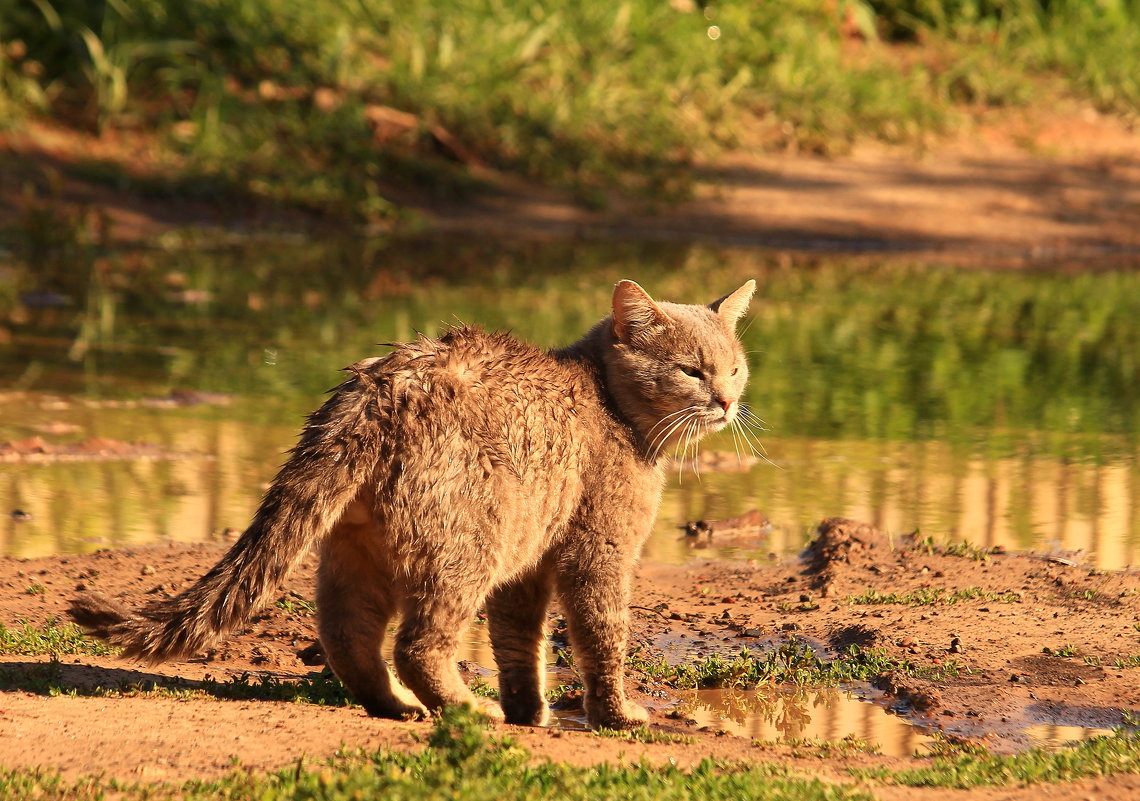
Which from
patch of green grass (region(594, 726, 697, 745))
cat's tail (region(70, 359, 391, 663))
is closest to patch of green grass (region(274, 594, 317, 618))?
cat's tail (region(70, 359, 391, 663))

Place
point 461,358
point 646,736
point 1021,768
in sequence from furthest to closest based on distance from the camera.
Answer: point 461,358 < point 646,736 < point 1021,768

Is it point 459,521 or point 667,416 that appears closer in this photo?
point 459,521

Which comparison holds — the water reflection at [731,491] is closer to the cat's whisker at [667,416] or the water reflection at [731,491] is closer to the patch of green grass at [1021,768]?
the cat's whisker at [667,416]

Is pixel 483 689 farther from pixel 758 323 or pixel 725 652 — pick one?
pixel 758 323

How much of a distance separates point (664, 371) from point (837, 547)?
181cm

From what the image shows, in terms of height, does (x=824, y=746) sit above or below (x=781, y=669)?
below

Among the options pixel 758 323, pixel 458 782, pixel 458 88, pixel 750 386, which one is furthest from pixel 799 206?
pixel 458 782

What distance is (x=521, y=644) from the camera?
5.44 metres

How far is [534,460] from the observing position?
510 centimetres

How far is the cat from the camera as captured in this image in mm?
4816

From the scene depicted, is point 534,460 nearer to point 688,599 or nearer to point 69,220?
point 688,599

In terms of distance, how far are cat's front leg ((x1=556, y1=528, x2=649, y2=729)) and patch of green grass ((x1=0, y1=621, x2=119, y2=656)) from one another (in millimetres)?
1688

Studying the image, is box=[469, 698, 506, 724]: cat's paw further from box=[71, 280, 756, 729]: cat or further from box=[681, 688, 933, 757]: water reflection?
box=[681, 688, 933, 757]: water reflection

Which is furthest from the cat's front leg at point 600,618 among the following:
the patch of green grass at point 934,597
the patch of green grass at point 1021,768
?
the patch of green grass at point 934,597
